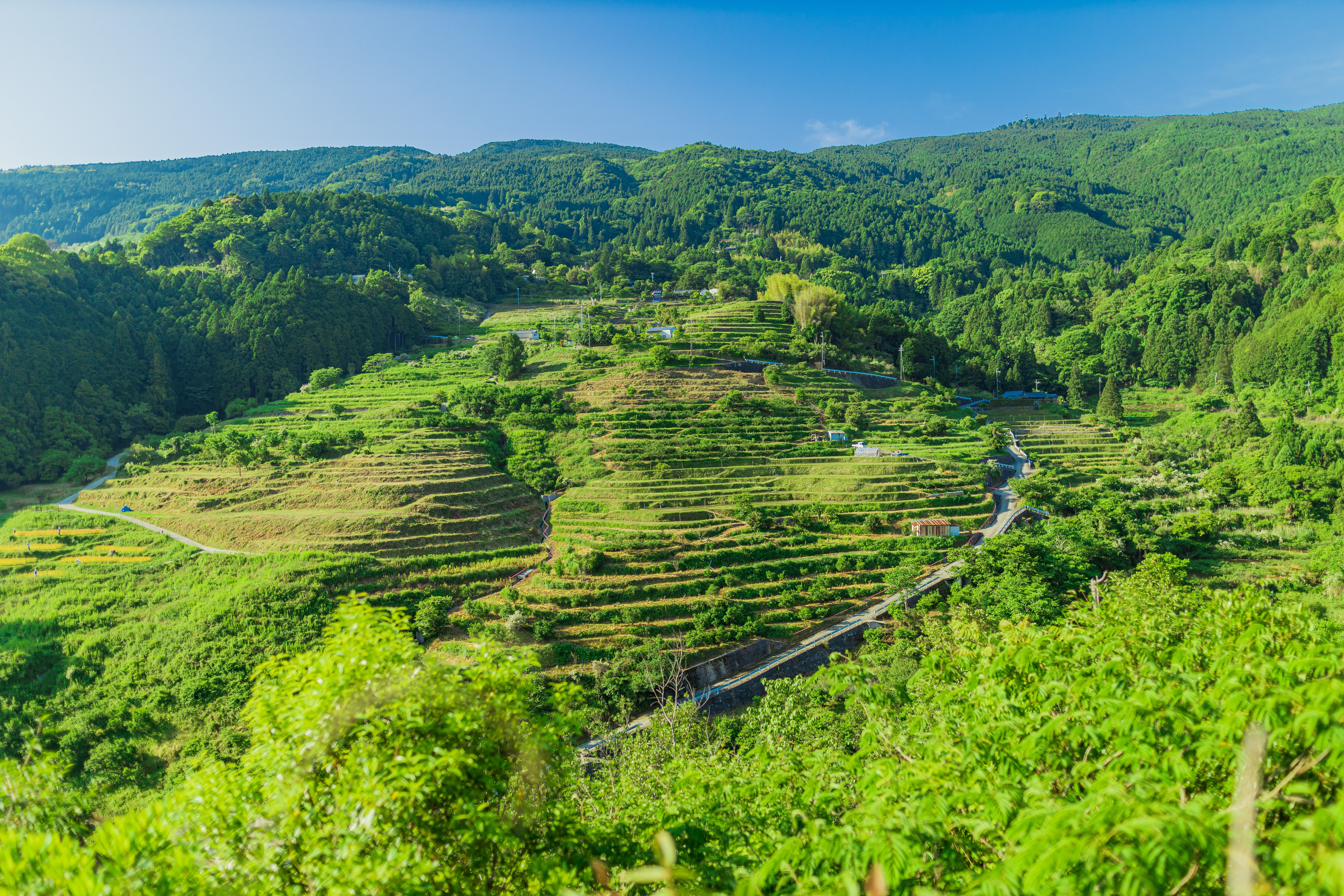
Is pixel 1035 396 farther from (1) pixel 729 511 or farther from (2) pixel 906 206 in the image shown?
(2) pixel 906 206

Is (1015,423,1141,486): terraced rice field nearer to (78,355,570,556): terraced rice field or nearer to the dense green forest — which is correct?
the dense green forest

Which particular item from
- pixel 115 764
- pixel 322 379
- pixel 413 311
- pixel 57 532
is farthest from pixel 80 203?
pixel 115 764

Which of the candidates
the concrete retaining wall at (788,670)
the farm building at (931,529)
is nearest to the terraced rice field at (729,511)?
the farm building at (931,529)

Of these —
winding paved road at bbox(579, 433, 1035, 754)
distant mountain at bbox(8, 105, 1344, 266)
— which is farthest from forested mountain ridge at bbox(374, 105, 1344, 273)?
winding paved road at bbox(579, 433, 1035, 754)

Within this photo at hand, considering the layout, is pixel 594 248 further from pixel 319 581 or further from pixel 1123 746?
pixel 1123 746

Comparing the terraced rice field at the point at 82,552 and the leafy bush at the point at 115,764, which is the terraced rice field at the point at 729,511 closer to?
the leafy bush at the point at 115,764

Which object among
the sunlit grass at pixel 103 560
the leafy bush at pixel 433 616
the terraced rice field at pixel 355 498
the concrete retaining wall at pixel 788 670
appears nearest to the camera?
the concrete retaining wall at pixel 788 670
